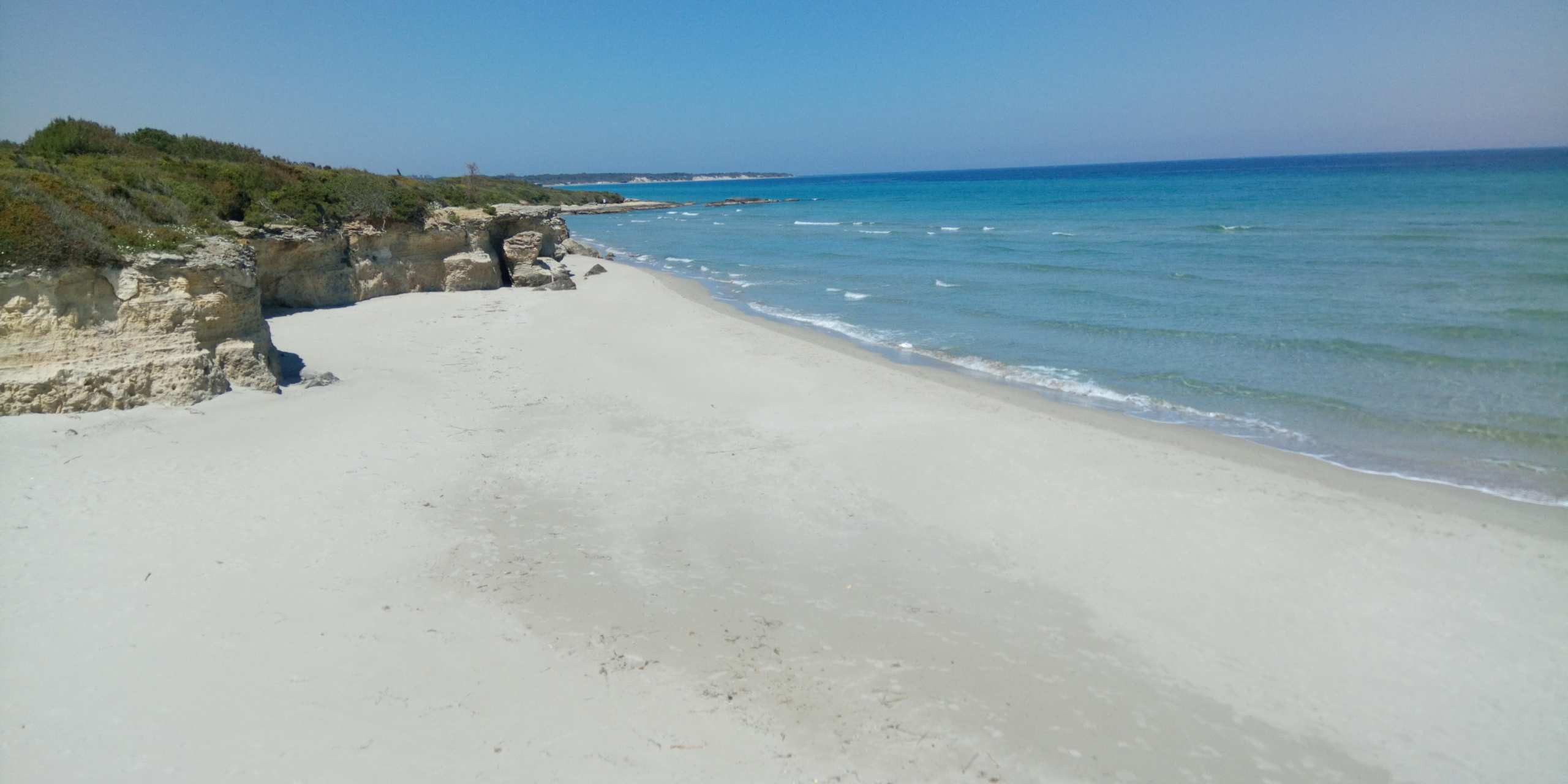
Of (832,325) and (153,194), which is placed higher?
(153,194)

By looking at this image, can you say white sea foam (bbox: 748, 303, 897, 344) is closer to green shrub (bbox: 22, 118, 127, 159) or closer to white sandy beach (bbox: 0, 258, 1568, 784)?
white sandy beach (bbox: 0, 258, 1568, 784)

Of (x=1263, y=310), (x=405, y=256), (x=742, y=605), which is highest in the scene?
(x=405, y=256)

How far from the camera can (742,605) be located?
644cm

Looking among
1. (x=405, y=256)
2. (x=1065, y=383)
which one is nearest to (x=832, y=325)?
(x=1065, y=383)

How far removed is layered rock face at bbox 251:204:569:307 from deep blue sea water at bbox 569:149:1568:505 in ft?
21.4

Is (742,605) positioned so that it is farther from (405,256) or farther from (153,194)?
(405,256)

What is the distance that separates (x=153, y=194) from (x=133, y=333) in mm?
5022

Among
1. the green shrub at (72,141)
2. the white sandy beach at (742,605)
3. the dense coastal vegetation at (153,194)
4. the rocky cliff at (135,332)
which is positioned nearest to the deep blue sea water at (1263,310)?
the white sandy beach at (742,605)

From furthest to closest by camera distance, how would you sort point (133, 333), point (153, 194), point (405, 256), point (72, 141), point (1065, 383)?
point (405, 256), point (72, 141), point (1065, 383), point (153, 194), point (133, 333)

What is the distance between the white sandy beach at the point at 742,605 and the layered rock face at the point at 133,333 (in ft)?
1.55

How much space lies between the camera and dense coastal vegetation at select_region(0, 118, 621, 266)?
383 inches

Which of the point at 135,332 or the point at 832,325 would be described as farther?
the point at 832,325

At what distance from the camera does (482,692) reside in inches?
204

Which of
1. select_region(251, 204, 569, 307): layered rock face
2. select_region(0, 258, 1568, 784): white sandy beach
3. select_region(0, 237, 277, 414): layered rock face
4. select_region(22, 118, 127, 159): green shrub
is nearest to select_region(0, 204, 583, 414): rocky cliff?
select_region(0, 237, 277, 414): layered rock face
